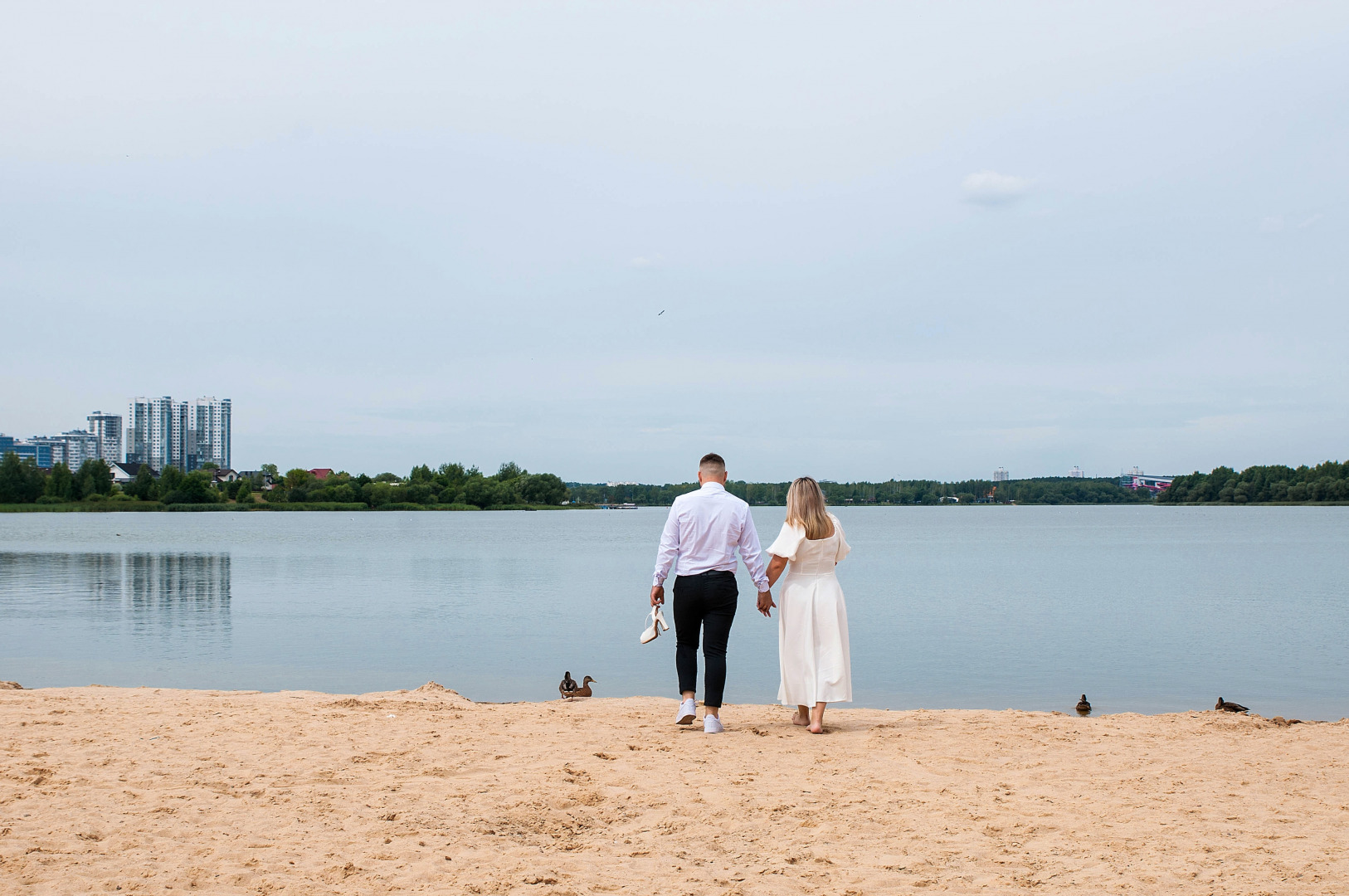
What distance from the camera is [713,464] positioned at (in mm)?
7293

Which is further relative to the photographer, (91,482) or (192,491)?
(192,491)

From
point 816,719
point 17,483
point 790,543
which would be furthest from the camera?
point 17,483

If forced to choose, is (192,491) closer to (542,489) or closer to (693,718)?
(542,489)

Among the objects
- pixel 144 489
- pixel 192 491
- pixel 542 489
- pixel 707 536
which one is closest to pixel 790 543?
pixel 707 536

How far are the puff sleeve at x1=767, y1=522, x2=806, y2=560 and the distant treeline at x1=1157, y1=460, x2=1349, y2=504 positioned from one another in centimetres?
14979

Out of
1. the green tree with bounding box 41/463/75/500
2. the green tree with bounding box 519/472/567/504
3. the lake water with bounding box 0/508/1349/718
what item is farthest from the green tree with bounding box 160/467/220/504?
the lake water with bounding box 0/508/1349/718

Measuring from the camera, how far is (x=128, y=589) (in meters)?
25.2

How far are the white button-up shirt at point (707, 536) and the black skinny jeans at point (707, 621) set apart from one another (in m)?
0.10

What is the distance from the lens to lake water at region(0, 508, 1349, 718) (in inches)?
514

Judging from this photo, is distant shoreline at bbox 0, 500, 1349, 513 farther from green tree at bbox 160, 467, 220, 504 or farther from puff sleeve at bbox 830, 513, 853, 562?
puff sleeve at bbox 830, 513, 853, 562

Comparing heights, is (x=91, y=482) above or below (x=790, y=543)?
above

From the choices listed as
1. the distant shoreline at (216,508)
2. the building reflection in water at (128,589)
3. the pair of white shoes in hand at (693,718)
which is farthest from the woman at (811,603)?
the distant shoreline at (216,508)

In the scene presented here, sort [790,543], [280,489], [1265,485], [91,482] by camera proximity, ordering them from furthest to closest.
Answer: [1265,485] → [280,489] → [91,482] → [790,543]

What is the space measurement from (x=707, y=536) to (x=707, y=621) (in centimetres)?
65
